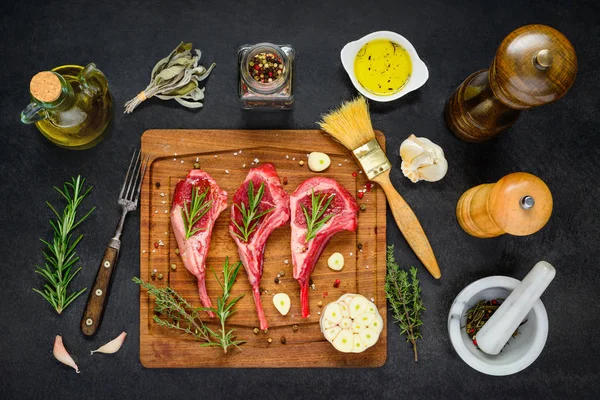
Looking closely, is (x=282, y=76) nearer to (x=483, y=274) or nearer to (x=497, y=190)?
(x=497, y=190)

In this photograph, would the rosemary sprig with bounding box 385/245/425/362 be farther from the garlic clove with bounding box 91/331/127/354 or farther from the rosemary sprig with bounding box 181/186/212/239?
the garlic clove with bounding box 91/331/127/354

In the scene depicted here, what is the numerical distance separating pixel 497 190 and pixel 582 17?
30.3 inches

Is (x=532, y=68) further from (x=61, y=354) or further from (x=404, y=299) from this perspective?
(x=61, y=354)

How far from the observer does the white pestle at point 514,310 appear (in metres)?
1.76

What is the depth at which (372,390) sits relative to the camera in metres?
2.03

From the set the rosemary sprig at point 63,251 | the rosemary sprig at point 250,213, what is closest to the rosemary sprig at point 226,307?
the rosemary sprig at point 250,213

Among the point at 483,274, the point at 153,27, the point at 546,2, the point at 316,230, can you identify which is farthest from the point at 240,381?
the point at 546,2

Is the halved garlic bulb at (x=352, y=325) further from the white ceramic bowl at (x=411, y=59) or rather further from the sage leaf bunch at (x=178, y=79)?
the sage leaf bunch at (x=178, y=79)

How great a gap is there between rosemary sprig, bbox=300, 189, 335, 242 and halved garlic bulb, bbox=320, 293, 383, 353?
0.24 m

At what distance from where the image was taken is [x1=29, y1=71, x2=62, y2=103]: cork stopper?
1739mm

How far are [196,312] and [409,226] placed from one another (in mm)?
747

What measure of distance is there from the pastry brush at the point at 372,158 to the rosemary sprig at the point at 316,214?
6.6 inches

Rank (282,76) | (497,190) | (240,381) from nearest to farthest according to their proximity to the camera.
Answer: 1. (497,190)
2. (282,76)
3. (240,381)

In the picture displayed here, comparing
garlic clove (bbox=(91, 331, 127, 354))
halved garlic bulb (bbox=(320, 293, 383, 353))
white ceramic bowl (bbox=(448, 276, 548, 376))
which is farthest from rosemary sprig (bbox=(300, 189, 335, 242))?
garlic clove (bbox=(91, 331, 127, 354))
